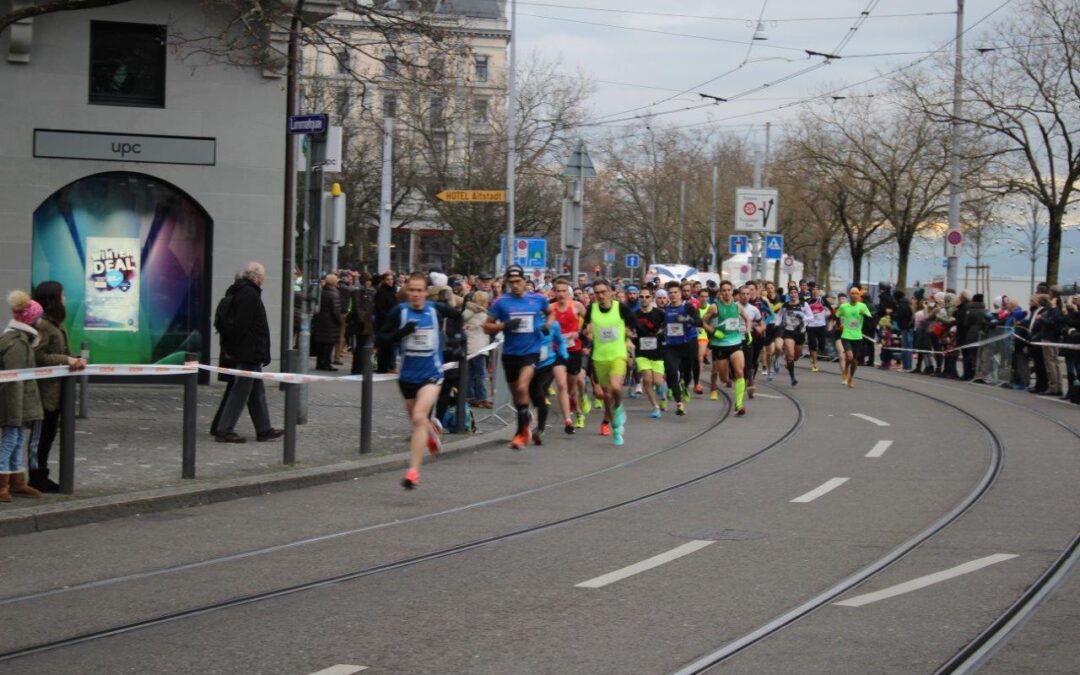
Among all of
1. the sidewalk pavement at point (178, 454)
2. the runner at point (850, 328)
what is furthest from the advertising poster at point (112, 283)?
the runner at point (850, 328)

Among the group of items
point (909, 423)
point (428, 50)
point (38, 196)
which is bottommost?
point (909, 423)

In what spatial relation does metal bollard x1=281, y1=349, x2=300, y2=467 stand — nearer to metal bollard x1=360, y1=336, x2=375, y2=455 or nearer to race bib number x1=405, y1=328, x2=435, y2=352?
metal bollard x1=360, y1=336, x2=375, y2=455

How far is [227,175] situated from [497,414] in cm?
539

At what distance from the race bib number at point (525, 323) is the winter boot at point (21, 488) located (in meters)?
5.65

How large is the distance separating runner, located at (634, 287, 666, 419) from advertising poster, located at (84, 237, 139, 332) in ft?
22.4

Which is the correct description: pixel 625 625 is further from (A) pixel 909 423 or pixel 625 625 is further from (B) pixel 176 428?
(A) pixel 909 423

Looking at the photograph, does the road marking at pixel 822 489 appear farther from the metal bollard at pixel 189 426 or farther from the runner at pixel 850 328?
the runner at pixel 850 328

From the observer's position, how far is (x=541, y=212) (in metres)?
46.9

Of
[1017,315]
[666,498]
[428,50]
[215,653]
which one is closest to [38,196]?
[428,50]

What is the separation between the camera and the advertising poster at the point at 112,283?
747 inches

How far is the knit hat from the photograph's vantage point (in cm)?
1047

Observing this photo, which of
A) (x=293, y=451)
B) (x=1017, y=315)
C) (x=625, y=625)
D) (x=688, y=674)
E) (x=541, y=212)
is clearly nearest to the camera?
(x=688, y=674)

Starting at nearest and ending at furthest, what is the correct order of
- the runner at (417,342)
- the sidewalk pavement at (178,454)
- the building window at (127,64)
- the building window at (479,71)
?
the sidewalk pavement at (178,454) < the runner at (417,342) < the building window at (127,64) < the building window at (479,71)

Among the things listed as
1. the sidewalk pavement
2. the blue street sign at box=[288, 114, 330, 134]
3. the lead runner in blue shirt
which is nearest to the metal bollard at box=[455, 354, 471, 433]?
the sidewalk pavement
